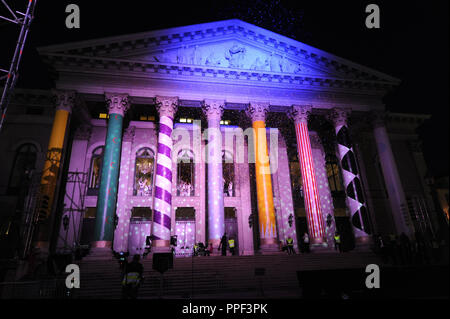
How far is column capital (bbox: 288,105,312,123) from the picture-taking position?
1986 cm

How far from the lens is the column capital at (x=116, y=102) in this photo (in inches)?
689

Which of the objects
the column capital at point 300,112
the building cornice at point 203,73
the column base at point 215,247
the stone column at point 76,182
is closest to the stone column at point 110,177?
the building cornice at point 203,73

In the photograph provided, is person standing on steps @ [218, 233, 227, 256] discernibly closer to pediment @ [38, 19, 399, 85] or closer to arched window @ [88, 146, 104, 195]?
pediment @ [38, 19, 399, 85]

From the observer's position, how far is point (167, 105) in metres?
18.1

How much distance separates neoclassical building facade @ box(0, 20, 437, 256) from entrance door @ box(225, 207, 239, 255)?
0.09 m

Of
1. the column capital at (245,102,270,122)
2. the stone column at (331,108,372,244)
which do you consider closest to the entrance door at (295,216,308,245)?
the stone column at (331,108,372,244)

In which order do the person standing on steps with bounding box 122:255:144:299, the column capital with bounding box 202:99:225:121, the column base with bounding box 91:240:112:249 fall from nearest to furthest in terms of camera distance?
1. the person standing on steps with bounding box 122:255:144:299
2. the column base with bounding box 91:240:112:249
3. the column capital with bounding box 202:99:225:121

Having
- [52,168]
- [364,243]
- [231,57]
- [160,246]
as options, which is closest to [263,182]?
[160,246]

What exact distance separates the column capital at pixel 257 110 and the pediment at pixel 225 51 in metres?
2.30

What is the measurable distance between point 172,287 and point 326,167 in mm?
18796

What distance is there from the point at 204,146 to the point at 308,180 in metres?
9.10
